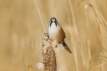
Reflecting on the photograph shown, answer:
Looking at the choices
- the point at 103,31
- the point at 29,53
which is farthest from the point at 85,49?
the point at 103,31

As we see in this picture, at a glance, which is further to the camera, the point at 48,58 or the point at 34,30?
the point at 34,30

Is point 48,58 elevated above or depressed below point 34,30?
below

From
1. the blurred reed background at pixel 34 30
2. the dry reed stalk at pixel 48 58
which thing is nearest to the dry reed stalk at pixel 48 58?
the dry reed stalk at pixel 48 58

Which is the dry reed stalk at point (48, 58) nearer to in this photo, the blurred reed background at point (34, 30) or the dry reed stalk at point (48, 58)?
the dry reed stalk at point (48, 58)

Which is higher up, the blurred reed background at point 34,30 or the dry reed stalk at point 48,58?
the blurred reed background at point 34,30

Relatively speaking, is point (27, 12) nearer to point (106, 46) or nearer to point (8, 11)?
point (8, 11)

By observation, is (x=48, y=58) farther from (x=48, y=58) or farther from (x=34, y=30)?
(x=34, y=30)

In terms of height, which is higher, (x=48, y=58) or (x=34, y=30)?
(x=34, y=30)

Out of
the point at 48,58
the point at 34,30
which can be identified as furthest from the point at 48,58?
the point at 34,30

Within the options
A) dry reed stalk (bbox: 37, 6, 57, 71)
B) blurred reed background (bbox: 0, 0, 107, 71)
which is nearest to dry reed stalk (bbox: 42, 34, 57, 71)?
dry reed stalk (bbox: 37, 6, 57, 71)

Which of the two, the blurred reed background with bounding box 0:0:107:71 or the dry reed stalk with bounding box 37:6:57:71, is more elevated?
the blurred reed background with bounding box 0:0:107:71

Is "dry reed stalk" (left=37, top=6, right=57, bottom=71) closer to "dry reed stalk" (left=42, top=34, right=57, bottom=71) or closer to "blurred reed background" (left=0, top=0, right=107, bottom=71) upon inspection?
"dry reed stalk" (left=42, top=34, right=57, bottom=71)
